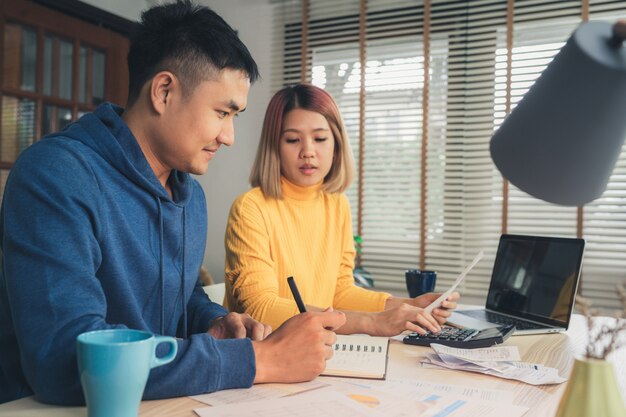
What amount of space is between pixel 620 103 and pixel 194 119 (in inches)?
34.1

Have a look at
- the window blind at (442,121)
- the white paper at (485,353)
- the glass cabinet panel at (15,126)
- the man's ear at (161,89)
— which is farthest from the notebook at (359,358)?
the glass cabinet panel at (15,126)

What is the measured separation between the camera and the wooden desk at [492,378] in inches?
33.2

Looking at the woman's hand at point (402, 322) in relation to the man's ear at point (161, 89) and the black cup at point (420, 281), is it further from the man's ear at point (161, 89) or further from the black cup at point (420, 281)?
the man's ear at point (161, 89)

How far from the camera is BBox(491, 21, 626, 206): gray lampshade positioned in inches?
21.4

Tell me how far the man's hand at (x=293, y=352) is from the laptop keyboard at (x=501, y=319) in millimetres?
760

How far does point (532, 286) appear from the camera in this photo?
5.57ft

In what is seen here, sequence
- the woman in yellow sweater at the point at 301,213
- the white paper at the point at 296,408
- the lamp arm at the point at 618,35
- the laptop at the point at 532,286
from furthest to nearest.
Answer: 1. the woman in yellow sweater at the point at 301,213
2. the laptop at the point at 532,286
3. the white paper at the point at 296,408
4. the lamp arm at the point at 618,35

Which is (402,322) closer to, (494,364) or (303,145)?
(494,364)

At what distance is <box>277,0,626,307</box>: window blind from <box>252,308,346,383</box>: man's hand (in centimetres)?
227

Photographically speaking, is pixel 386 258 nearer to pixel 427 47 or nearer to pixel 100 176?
pixel 427 47

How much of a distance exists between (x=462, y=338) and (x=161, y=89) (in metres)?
0.87

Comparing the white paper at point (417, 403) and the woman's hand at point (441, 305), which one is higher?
the woman's hand at point (441, 305)

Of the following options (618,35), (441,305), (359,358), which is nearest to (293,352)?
(359,358)

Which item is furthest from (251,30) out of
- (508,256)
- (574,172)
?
(574,172)
